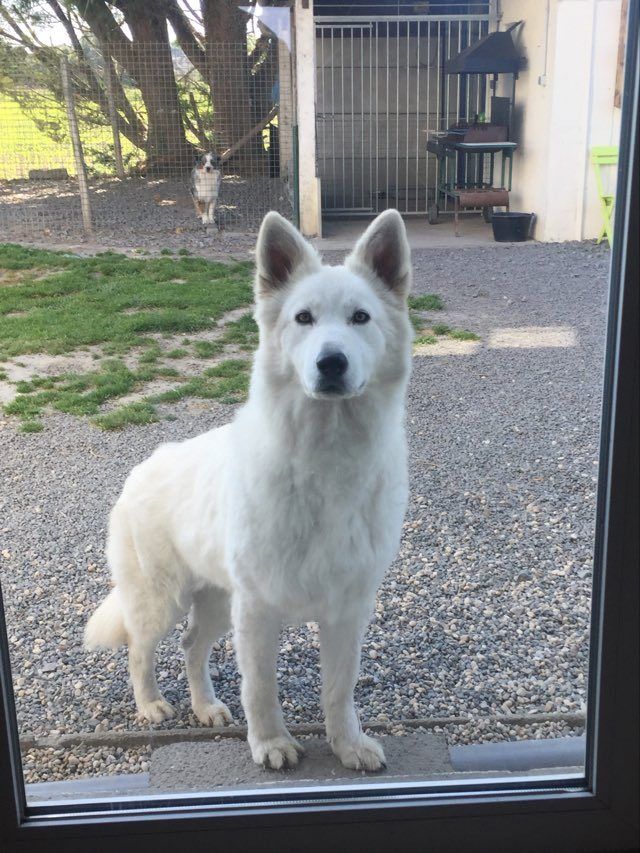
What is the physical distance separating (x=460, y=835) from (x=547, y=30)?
20.6 feet

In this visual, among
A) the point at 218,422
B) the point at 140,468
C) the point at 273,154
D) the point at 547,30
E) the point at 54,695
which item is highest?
the point at 547,30

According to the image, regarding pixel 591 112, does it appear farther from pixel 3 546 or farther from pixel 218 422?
pixel 3 546

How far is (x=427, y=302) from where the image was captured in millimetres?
4184

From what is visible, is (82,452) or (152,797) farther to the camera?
(82,452)

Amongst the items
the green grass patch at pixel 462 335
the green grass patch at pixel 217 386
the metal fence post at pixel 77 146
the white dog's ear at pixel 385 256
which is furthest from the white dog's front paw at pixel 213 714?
the metal fence post at pixel 77 146

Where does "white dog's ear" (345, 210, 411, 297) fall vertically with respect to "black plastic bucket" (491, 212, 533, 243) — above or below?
above

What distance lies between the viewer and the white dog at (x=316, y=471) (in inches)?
54.1

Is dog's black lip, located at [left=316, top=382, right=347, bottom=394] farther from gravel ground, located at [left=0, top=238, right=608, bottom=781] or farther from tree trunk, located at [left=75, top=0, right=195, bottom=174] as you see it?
tree trunk, located at [left=75, top=0, right=195, bottom=174]

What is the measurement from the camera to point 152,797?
1084 millimetres

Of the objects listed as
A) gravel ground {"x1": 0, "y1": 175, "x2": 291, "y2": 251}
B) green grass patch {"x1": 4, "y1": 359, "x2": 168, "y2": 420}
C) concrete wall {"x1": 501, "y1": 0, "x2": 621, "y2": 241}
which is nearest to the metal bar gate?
concrete wall {"x1": 501, "y1": 0, "x2": 621, "y2": 241}

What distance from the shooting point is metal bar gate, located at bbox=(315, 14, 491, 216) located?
21.4ft

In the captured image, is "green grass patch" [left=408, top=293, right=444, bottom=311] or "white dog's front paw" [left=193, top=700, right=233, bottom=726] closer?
"white dog's front paw" [left=193, top=700, right=233, bottom=726]

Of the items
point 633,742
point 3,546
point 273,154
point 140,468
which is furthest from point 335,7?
point 633,742

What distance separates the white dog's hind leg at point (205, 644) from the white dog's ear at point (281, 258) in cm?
68
